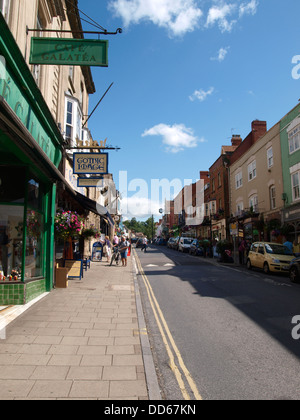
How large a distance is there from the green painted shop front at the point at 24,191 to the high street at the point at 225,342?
325 cm

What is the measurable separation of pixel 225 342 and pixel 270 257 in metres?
11.3

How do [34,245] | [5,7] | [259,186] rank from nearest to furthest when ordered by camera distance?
[5,7]
[34,245]
[259,186]

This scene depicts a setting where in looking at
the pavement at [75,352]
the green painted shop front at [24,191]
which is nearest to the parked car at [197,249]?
the green painted shop front at [24,191]

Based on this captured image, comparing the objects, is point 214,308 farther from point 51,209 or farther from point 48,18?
point 48,18

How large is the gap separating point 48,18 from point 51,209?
649 centimetres

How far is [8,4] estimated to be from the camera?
25.2ft

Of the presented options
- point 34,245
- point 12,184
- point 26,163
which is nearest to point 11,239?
point 34,245

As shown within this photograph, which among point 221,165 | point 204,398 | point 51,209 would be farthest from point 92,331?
point 221,165

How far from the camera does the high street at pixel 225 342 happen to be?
3758 mm

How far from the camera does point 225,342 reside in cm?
539

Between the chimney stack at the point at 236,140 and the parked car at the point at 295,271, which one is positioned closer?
the parked car at the point at 295,271

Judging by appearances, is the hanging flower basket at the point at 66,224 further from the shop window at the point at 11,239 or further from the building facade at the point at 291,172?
the building facade at the point at 291,172

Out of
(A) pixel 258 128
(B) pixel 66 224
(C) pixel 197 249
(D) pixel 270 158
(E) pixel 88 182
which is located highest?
(A) pixel 258 128

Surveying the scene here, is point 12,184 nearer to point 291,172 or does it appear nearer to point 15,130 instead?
point 15,130
